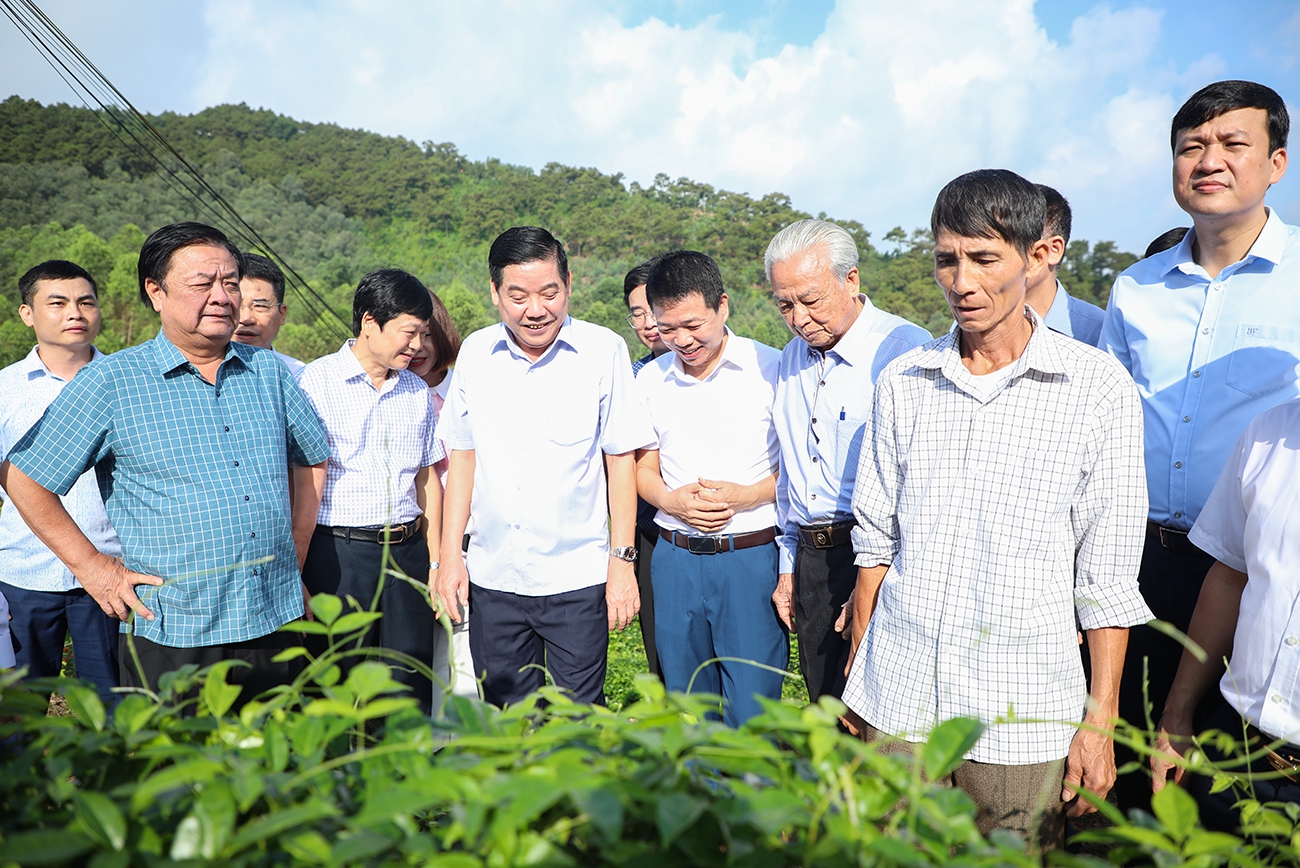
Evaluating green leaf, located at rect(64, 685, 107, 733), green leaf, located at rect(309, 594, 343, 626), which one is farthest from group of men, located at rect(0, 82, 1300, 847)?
green leaf, located at rect(64, 685, 107, 733)

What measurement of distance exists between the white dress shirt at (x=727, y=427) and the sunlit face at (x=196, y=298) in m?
1.58

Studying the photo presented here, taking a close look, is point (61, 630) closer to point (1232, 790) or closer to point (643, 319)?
point (643, 319)

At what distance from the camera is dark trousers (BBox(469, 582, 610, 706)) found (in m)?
3.10

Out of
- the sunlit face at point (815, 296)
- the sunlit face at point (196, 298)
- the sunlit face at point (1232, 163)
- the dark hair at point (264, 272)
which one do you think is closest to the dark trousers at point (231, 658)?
the sunlit face at point (196, 298)

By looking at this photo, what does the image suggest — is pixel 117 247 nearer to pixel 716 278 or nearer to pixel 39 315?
pixel 39 315

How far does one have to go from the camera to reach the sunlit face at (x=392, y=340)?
138 inches

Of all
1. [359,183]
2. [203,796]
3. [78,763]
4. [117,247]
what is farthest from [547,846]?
[359,183]

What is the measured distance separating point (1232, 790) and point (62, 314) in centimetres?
453

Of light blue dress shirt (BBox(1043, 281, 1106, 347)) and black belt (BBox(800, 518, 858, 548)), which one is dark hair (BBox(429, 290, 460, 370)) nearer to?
black belt (BBox(800, 518, 858, 548))

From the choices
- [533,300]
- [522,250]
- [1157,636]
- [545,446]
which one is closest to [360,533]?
[545,446]

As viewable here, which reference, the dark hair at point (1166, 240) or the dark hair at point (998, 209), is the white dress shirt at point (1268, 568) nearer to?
the dark hair at point (998, 209)

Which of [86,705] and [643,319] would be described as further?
[643,319]

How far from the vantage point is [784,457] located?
9.88 ft

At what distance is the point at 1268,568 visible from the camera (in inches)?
67.2
